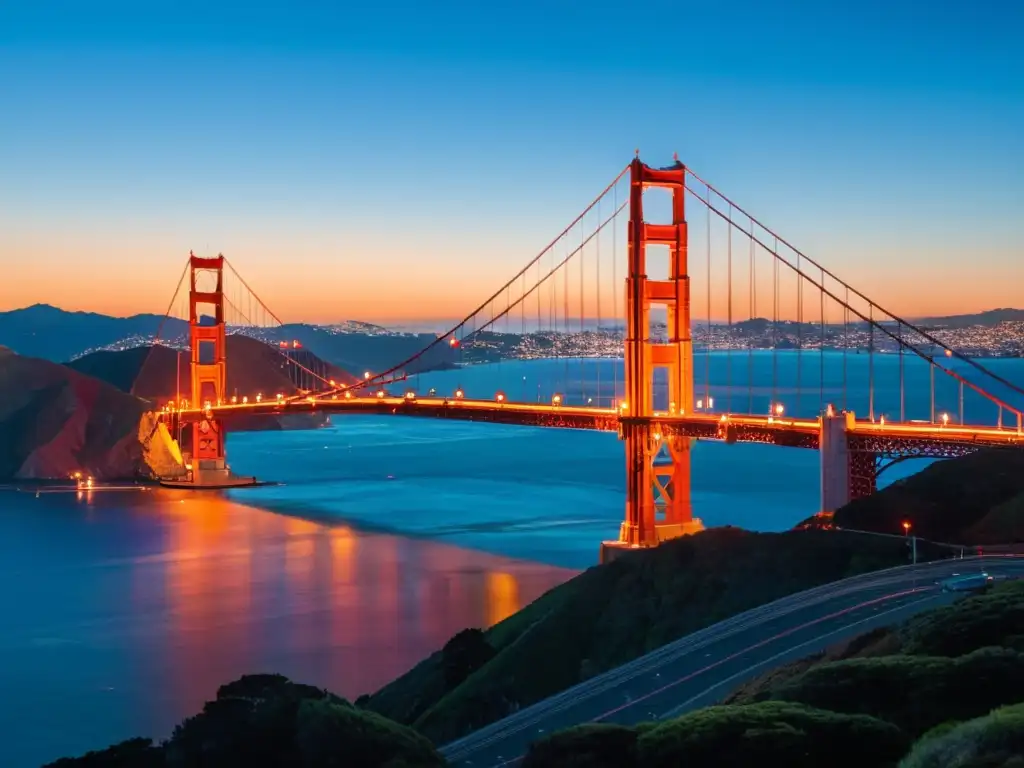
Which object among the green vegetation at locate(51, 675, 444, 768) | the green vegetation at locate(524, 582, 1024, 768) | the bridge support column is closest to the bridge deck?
the bridge support column

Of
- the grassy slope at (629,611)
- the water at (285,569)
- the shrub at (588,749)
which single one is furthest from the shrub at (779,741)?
the water at (285,569)

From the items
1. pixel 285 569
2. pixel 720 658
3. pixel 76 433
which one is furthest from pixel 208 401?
pixel 720 658

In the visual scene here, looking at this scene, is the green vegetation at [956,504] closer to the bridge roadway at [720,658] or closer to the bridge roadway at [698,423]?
the bridge roadway at [698,423]

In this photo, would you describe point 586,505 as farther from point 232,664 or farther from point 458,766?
point 458,766

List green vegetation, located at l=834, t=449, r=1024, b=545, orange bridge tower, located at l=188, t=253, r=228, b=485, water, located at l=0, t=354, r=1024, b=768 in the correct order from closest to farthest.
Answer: green vegetation, located at l=834, t=449, r=1024, b=545 < water, located at l=0, t=354, r=1024, b=768 < orange bridge tower, located at l=188, t=253, r=228, b=485

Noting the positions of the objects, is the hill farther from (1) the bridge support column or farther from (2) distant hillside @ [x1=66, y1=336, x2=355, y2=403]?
(1) the bridge support column
